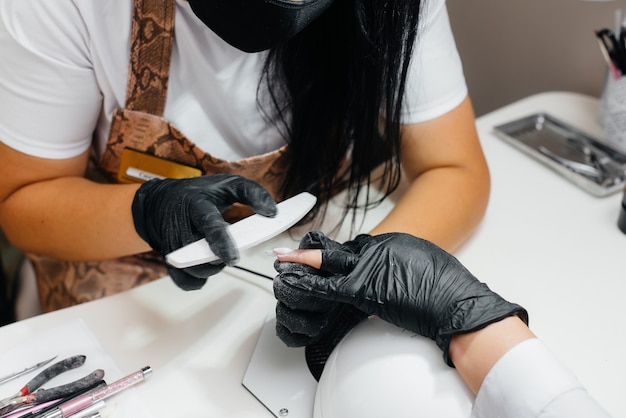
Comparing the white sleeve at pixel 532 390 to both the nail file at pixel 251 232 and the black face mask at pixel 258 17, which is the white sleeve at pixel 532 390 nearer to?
the nail file at pixel 251 232

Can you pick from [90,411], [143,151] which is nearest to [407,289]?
[90,411]

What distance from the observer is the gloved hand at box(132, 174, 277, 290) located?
0.70 m

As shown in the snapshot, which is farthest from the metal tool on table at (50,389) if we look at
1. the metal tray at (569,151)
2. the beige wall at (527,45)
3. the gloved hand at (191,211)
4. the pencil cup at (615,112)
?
the beige wall at (527,45)

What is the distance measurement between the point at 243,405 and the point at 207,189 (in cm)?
27

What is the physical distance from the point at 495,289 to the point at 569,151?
43cm

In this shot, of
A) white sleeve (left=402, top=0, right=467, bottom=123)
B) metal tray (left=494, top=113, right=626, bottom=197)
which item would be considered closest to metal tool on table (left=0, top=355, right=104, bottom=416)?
white sleeve (left=402, top=0, right=467, bottom=123)

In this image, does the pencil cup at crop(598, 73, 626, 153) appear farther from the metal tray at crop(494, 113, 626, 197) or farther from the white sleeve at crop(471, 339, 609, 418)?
the white sleeve at crop(471, 339, 609, 418)

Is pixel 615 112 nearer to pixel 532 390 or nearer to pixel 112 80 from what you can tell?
pixel 532 390

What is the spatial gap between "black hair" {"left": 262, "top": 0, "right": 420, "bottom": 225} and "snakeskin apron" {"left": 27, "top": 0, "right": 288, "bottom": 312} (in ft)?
0.18

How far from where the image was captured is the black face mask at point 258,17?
668 mm

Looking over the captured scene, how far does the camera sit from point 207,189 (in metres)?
0.75

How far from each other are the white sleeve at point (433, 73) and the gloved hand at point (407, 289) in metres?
0.32

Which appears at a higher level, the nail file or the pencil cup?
the nail file

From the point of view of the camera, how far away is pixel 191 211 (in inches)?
28.4
